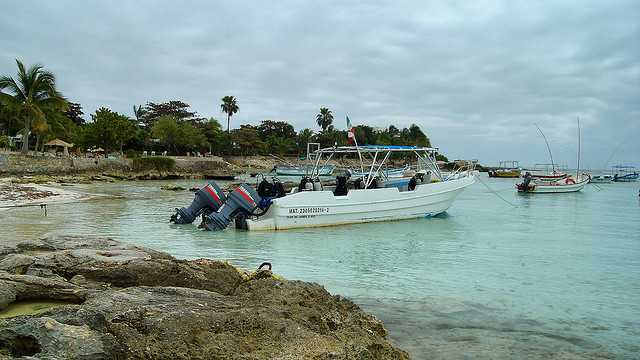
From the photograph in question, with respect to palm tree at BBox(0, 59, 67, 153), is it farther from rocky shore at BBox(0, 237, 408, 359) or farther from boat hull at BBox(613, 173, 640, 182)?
boat hull at BBox(613, 173, 640, 182)

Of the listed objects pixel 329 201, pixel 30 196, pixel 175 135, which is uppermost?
pixel 175 135

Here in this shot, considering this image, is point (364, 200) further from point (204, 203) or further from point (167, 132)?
point (167, 132)

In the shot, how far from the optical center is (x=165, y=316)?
3.49 metres

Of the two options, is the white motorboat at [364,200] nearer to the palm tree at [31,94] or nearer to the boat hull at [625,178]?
the palm tree at [31,94]

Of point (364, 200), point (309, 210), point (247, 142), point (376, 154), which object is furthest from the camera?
point (247, 142)

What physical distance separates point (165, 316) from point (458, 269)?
8.42 meters

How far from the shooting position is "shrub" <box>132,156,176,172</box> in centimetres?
5700

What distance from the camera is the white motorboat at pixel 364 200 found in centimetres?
1636

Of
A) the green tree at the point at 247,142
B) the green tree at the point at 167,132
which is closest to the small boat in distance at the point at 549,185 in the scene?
the green tree at the point at 167,132

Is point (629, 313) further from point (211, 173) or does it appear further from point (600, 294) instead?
point (211, 173)

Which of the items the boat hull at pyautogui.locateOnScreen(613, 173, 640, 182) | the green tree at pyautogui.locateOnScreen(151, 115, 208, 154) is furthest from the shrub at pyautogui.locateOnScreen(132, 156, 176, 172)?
the boat hull at pyautogui.locateOnScreen(613, 173, 640, 182)

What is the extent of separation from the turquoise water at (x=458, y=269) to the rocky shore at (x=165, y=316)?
5.29ft

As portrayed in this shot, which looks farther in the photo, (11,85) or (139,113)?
(139,113)

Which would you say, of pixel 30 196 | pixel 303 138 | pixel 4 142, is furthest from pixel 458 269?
pixel 303 138
